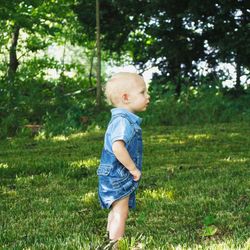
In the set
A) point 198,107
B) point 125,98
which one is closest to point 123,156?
point 125,98

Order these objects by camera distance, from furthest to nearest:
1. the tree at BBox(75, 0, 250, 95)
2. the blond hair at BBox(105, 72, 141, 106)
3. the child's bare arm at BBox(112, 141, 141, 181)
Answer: the tree at BBox(75, 0, 250, 95) → the blond hair at BBox(105, 72, 141, 106) → the child's bare arm at BBox(112, 141, 141, 181)

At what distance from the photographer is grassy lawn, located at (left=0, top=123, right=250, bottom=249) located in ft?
13.5

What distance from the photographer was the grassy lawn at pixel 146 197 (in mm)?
4121

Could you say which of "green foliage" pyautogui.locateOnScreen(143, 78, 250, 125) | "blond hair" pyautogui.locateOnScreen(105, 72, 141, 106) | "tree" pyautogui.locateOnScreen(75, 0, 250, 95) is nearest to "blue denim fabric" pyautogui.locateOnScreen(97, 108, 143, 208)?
"blond hair" pyautogui.locateOnScreen(105, 72, 141, 106)

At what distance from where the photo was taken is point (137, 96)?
12.0 ft

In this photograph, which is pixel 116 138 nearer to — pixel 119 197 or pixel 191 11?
pixel 119 197

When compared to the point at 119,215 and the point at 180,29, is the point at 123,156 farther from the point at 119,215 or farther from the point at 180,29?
the point at 180,29

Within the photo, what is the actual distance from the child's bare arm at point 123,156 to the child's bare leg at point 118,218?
251mm

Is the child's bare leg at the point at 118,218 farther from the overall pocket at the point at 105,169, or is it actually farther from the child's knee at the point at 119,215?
the overall pocket at the point at 105,169

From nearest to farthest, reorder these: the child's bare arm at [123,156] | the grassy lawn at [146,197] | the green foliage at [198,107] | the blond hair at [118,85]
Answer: the child's bare arm at [123,156] < the blond hair at [118,85] < the grassy lawn at [146,197] < the green foliage at [198,107]

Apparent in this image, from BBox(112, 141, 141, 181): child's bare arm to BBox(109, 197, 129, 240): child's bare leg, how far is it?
25 cm

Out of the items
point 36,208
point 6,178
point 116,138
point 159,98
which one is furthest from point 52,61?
point 116,138

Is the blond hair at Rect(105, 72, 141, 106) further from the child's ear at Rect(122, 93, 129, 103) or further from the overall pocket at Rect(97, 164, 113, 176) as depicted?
the overall pocket at Rect(97, 164, 113, 176)

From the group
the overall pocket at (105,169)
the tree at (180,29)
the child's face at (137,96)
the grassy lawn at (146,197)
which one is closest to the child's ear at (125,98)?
the child's face at (137,96)
